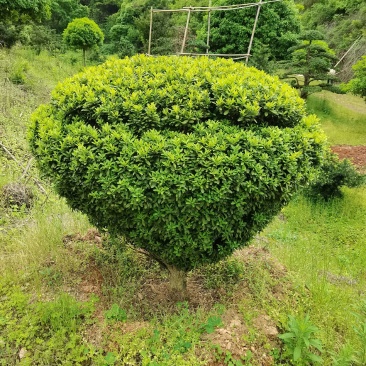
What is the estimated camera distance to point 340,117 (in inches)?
406

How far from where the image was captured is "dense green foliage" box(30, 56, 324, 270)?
67.5 inches

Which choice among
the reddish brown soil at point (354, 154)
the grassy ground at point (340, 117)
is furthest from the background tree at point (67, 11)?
the reddish brown soil at point (354, 154)

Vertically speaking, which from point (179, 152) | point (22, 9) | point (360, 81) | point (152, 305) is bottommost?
point (152, 305)

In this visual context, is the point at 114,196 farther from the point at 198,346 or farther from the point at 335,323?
the point at 335,323

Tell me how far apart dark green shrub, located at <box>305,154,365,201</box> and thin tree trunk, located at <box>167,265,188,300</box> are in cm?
336

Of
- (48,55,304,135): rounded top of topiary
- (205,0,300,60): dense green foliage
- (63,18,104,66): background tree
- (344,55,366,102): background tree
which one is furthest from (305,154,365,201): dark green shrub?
(63,18,104,66): background tree

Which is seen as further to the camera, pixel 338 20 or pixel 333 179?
pixel 338 20

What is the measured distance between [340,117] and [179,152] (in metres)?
10.1

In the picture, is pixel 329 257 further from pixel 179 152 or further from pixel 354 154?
pixel 354 154

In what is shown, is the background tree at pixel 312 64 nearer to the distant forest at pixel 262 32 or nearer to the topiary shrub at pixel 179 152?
the distant forest at pixel 262 32

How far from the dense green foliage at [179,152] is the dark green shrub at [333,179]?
131 inches

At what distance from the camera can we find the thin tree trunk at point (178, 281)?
228 centimetres

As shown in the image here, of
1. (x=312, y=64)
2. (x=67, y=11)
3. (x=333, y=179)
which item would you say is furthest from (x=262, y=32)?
(x=67, y=11)

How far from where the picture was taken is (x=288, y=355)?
6.56 feet
